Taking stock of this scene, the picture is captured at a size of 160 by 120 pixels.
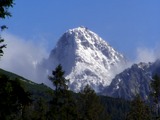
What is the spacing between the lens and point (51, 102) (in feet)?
167

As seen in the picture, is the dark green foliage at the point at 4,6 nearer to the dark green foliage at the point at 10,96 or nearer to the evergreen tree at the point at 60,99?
the dark green foliage at the point at 10,96

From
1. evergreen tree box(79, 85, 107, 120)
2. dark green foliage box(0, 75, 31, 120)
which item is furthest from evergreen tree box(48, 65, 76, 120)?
evergreen tree box(79, 85, 107, 120)

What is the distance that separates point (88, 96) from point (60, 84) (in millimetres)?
32278

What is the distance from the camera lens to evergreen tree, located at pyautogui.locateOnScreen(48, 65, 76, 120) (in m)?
51.2

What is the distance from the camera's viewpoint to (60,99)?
51.8m

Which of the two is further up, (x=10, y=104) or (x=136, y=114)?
(x=136, y=114)

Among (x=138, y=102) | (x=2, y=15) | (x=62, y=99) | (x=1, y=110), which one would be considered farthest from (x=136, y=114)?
(x=2, y=15)

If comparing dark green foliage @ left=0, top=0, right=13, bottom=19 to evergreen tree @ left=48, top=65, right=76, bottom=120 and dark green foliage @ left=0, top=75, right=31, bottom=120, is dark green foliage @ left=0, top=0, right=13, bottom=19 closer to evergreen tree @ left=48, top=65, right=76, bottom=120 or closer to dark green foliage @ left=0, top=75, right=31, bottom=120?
dark green foliage @ left=0, top=75, right=31, bottom=120

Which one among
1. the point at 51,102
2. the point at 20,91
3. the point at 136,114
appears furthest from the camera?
the point at 136,114

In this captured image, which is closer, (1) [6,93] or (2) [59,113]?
(1) [6,93]

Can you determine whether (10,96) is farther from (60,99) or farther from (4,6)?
(60,99)

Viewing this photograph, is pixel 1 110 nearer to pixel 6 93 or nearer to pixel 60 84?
pixel 6 93

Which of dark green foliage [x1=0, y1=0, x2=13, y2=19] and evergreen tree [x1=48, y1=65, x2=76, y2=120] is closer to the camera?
dark green foliage [x1=0, y1=0, x2=13, y2=19]

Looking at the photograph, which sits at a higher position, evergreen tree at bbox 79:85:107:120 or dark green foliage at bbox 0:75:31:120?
evergreen tree at bbox 79:85:107:120
